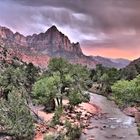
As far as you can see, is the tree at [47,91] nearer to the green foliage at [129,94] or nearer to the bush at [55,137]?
the green foliage at [129,94]

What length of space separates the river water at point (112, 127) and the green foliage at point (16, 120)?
431 inches

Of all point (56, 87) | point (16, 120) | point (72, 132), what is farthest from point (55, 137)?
point (56, 87)

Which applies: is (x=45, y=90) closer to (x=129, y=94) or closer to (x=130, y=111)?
(x=129, y=94)

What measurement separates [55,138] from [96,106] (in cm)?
5084

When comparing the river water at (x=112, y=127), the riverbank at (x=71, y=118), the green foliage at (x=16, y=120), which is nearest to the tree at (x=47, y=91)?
the riverbank at (x=71, y=118)

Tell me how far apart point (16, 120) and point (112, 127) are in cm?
2438

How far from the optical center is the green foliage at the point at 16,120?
52.0 meters

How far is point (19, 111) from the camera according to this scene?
53688mm

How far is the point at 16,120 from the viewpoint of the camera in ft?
174

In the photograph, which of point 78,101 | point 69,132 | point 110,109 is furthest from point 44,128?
point 110,109

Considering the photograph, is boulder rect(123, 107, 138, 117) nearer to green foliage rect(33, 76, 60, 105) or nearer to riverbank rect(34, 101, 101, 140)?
riverbank rect(34, 101, 101, 140)

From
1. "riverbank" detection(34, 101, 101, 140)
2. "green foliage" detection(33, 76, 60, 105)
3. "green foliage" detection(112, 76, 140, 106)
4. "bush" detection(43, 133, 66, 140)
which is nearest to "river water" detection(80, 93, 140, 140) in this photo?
"riverbank" detection(34, 101, 101, 140)

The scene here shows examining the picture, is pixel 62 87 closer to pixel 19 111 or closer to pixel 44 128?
pixel 44 128

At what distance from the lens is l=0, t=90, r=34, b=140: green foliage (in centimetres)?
5196
